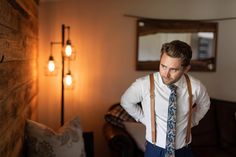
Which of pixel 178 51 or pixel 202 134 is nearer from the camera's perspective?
pixel 178 51

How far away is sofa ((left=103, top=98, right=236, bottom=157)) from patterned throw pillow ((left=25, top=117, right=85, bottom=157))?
1.68ft

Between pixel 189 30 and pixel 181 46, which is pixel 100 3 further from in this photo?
pixel 181 46

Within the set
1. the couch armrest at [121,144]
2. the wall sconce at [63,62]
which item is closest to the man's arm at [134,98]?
the couch armrest at [121,144]

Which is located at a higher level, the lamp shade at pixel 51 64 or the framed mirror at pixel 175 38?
the framed mirror at pixel 175 38

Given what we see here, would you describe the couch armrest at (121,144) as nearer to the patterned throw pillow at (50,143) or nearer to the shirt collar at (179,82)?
the patterned throw pillow at (50,143)

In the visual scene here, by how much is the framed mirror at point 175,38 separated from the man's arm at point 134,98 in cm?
137

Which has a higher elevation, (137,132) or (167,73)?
(167,73)

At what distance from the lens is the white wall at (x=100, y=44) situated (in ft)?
10.3

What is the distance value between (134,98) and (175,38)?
1662mm

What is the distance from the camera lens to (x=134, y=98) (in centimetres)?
187

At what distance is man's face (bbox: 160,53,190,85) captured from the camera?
5.18 feet

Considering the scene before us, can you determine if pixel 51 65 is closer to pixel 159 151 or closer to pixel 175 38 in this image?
pixel 175 38

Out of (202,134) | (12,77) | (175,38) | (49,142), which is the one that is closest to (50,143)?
(49,142)

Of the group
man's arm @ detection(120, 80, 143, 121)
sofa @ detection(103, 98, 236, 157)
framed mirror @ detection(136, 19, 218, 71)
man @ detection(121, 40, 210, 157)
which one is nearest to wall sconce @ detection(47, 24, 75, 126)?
sofa @ detection(103, 98, 236, 157)
